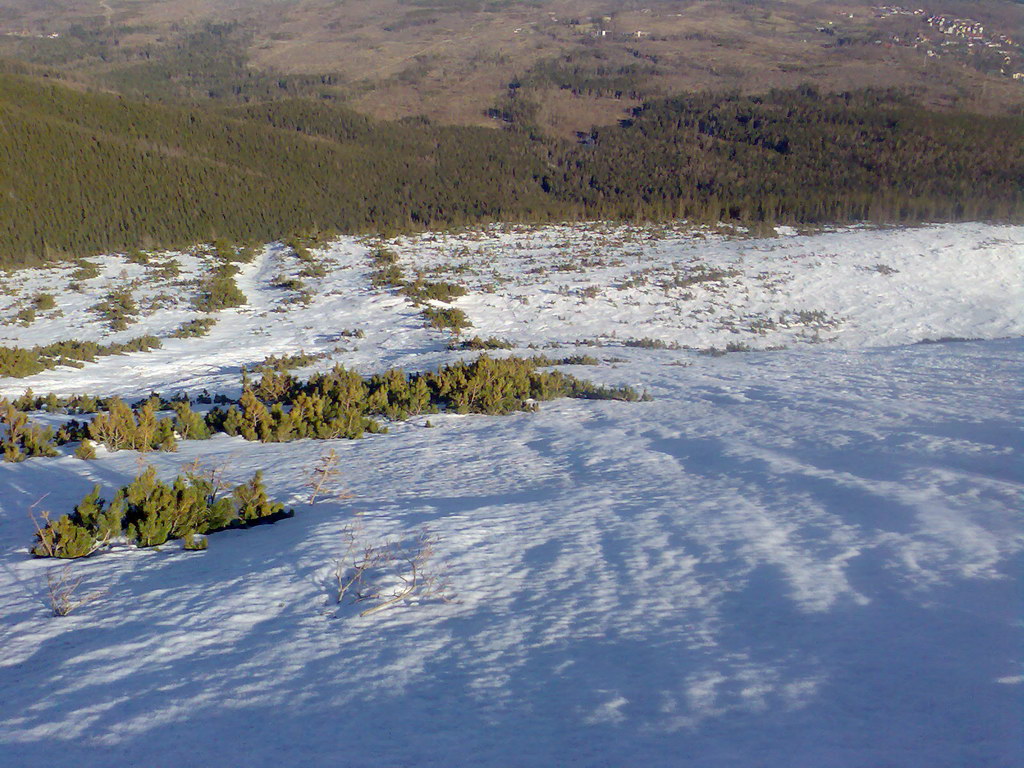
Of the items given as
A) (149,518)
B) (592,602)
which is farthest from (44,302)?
(592,602)

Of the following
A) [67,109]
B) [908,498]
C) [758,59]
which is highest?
[758,59]

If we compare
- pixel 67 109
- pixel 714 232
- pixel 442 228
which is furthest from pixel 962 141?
pixel 67 109

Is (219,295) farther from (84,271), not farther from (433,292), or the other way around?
(84,271)

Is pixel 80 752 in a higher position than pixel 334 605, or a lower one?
higher

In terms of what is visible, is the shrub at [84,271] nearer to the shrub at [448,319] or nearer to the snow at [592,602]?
the shrub at [448,319]

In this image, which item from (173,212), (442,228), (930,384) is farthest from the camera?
(173,212)

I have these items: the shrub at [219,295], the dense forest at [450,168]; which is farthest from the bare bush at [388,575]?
the dense forest at [450,168]

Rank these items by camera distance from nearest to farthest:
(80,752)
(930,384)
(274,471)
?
(80,752)
(274,471)
(930,384)

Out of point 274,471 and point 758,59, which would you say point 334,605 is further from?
point 758,59
